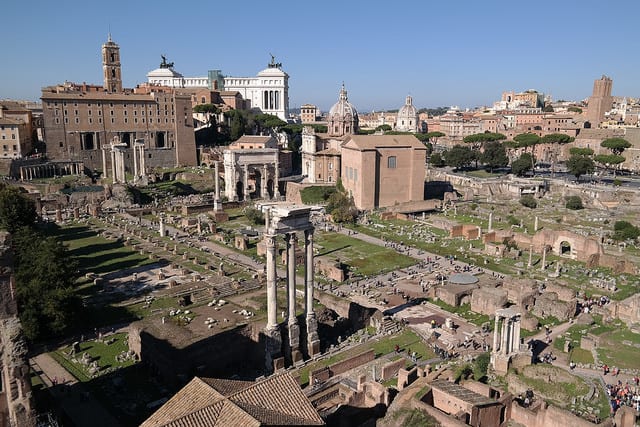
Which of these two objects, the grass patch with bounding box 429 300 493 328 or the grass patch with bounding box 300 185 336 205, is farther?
the grass patch with bounding box 300 185 336 205

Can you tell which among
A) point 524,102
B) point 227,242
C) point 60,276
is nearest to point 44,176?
point 227,242

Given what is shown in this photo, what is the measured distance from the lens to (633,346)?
954 inches

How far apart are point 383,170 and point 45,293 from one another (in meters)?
37.4

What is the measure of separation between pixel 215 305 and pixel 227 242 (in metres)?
14.5

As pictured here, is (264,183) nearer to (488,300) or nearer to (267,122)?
(267,122)

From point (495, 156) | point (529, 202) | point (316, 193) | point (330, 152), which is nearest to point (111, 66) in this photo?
point (330, 152)

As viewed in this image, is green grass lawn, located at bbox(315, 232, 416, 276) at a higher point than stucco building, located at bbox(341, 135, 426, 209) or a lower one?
Answer: lower

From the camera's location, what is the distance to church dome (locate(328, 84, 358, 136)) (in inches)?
2827

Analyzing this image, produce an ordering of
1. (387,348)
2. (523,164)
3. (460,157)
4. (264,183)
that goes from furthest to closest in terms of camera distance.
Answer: (460,157)
(523,164)
(264,183)
(387,348)

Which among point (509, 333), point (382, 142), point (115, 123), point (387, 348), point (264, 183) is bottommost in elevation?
point (387, 348)

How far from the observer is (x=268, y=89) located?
107812 millimetres

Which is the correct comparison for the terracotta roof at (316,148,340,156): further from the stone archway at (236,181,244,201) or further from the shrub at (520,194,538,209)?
the shrub at (520,194,538,209)

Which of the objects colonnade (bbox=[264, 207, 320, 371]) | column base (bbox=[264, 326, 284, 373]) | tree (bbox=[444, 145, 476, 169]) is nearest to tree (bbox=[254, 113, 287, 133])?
tree (bbox=[444, 145, 476, 169])

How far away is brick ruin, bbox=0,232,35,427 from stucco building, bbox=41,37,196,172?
57.0 m
